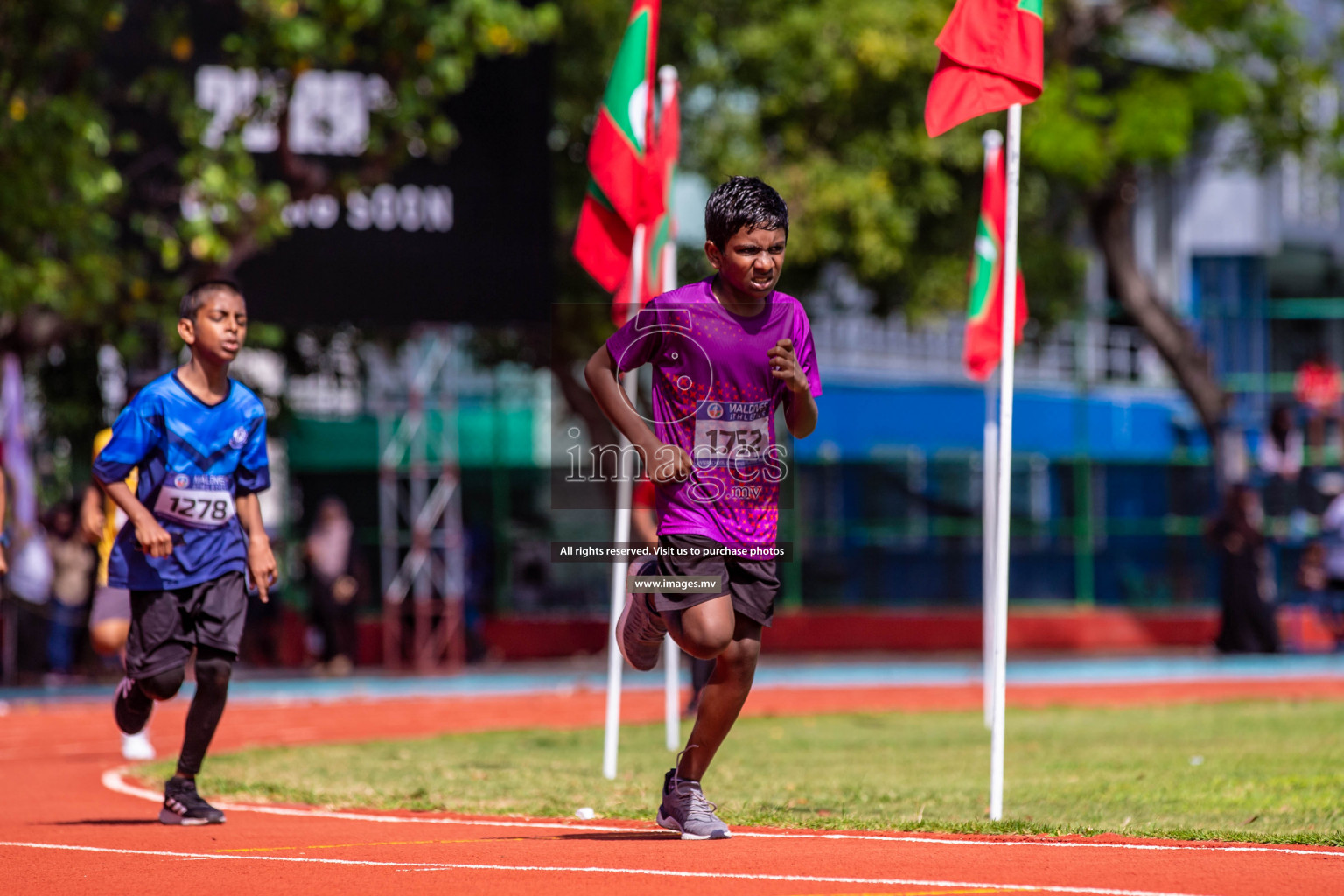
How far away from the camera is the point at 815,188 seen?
2225 cm

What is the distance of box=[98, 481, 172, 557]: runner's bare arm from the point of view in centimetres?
743

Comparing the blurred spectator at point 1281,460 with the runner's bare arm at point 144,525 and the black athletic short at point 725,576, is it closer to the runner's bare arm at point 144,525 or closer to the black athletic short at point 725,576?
the black athletic short at point 725,576

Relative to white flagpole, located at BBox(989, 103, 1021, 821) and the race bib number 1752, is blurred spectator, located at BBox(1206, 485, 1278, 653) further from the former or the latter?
the race bib number 1752

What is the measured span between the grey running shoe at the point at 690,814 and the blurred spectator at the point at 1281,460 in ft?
54.8

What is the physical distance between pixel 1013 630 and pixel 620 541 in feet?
49.6

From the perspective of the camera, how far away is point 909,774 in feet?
33.9

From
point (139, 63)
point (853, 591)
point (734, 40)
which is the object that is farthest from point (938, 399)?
point (139, 63)

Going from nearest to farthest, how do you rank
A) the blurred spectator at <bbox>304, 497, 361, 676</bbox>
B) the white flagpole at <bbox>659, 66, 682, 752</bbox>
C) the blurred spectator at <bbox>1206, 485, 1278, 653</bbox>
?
the white flagpole at <bbox>659, 66, 682, 752</bbox>, the blurred spectator at <bbox>1206, 485, 1278, 653</bbox>, the blurred spectator at <bbox>304, 497, 361, 676</bbox>

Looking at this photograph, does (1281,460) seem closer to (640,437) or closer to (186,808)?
(186,808)

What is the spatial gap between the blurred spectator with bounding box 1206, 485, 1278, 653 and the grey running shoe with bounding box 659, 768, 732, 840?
1536 centimetres

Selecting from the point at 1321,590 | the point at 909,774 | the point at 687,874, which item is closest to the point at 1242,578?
the point at 1321,590

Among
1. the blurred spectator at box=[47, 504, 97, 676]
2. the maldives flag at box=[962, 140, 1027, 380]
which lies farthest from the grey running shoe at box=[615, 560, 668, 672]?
the blurred spectator at box=[47, 504, 97, 676]

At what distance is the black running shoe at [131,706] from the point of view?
809cm

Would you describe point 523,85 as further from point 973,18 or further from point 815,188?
point 973,18
